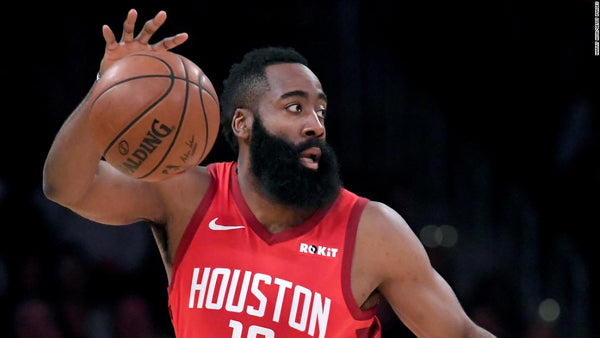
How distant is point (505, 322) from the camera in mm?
6449

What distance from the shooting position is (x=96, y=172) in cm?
293

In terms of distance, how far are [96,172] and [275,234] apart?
75 centimetres

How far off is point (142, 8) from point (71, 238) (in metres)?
2.08

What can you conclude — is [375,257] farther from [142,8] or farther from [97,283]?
[142,8]

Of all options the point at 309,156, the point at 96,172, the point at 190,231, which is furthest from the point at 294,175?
the point at 96,172

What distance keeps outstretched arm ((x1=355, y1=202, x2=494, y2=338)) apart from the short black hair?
80 cm

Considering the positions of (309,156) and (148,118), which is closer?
(148,118)

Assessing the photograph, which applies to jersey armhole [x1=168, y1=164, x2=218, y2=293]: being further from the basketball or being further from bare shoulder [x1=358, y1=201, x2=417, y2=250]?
bare shoulder [x1=358, y1=201, x2=417, y2=250]

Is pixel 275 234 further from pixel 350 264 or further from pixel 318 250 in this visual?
pixel 350 264

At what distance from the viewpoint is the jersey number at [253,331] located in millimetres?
2963

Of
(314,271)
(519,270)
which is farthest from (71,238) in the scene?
(519,270)

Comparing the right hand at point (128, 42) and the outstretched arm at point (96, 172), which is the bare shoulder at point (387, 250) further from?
the right hand at point (128, 42)

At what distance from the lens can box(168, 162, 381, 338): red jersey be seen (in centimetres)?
300

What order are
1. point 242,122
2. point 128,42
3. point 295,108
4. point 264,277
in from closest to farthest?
point 128,42 → point 264,277 → point 295,108 → point 242,122
